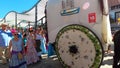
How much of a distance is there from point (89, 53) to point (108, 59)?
10.7 feet

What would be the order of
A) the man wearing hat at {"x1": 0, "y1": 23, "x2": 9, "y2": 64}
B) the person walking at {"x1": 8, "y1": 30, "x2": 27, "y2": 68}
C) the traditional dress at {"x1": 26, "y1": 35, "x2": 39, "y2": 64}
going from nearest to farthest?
the person walking at {"x1": 8, "y1": 30, "x2": 27, "y2": 68} → the traditional dress at {"x1": 26, "y1": 35, "x2": 39, "y2": 64} → the man wearing hat at {"x1": 0, "y1": 23, "x2": 9, "y2": 64}

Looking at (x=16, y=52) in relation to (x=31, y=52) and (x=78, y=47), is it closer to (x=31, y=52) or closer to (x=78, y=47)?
(x=78, y=47)

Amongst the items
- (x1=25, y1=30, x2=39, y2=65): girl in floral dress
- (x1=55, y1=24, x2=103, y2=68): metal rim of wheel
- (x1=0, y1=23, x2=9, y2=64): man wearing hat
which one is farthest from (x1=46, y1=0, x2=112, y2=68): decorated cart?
(x1=0, y1=23, x2=9, y2=64): man wearing hat

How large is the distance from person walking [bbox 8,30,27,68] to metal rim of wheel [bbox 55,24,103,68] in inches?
39.5

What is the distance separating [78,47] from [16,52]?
1.75 metres

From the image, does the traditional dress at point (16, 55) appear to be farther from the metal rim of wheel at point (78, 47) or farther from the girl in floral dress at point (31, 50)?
the girl in floral dress at point (31, 50)

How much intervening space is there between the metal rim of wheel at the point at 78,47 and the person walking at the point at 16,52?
3.29ft

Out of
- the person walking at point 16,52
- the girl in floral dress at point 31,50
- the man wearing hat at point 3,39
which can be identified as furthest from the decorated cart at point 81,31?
the man wearing hat at point 3,39

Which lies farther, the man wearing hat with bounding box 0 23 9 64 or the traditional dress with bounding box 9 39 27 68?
the man wearing hat with bounding box 0 23 9 64

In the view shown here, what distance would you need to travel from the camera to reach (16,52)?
7965 mm

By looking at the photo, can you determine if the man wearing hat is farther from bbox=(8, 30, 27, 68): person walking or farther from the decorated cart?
the decorated cart

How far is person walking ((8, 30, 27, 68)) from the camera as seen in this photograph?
7.89m

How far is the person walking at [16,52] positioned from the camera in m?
7.89

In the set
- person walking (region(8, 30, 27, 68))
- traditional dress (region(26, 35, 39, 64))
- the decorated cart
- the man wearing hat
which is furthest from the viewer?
the man wearing hat
